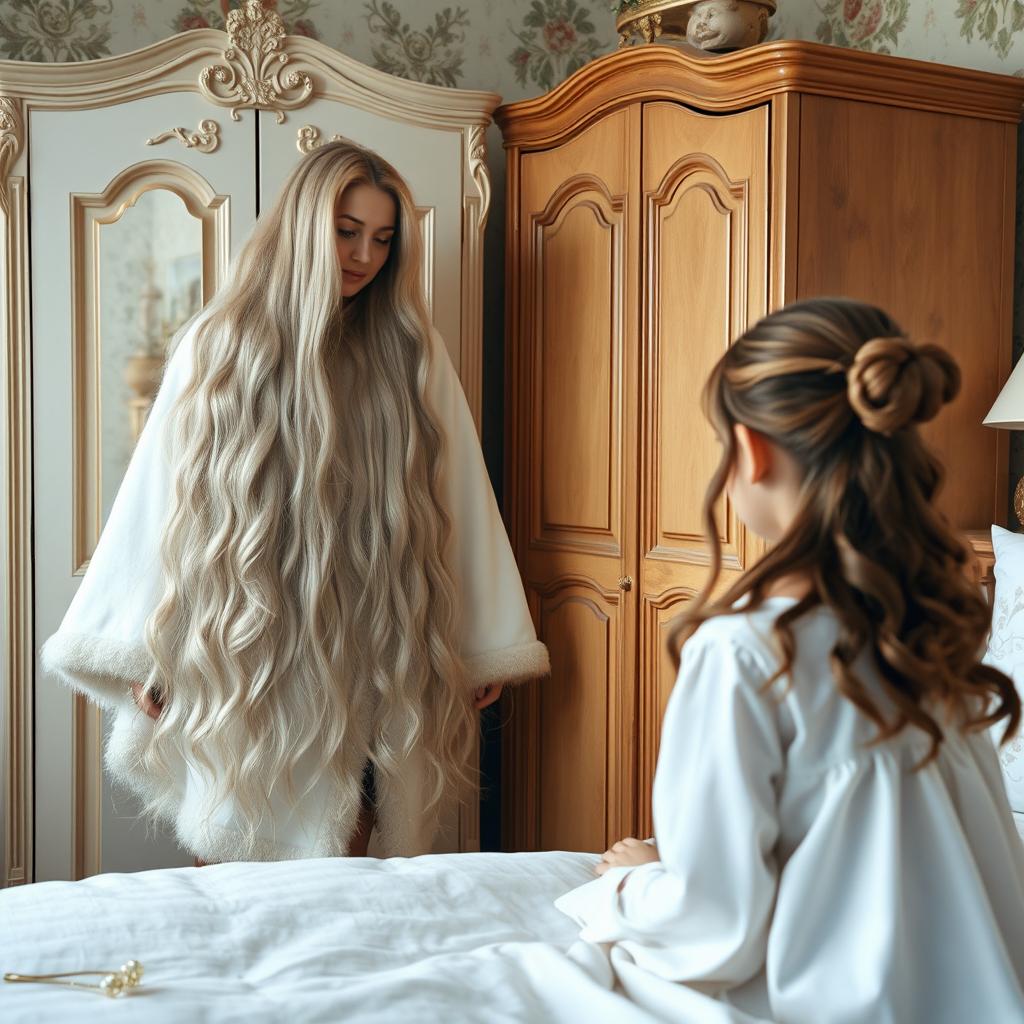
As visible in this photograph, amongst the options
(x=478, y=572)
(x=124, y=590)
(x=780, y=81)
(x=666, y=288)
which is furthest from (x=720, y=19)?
(x=124, y=590)

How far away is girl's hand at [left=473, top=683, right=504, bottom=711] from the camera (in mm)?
2588

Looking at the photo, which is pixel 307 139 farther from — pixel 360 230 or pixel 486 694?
pixel 486 694

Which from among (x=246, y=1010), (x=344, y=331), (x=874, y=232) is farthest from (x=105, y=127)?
(x=246, y=1010)

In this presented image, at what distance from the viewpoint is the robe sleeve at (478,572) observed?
2.56 meters

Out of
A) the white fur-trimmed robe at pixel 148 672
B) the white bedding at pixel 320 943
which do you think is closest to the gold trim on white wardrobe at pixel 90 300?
the white fur-trimmed robe at pixel 148 672

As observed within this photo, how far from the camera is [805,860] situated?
1.04 m

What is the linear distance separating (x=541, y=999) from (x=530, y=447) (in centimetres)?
184

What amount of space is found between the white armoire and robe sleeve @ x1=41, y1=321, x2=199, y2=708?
303 millimetres

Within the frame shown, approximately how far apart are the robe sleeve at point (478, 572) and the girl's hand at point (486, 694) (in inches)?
1.3

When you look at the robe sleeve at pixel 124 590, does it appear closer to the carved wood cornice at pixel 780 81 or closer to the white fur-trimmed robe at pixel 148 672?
the white fur-trimmed robe at pixel 148 672

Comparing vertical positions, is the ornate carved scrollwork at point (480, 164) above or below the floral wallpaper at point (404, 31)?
below

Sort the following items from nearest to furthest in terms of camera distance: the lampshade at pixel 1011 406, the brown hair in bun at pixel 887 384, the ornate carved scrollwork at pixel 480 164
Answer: the brown hair in bun at pixel 887 384 < the lampshade at pixel 1011 406 < the ornate carved scrollwork at pixel 480 164

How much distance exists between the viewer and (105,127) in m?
2.59

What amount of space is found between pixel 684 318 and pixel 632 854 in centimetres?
135
